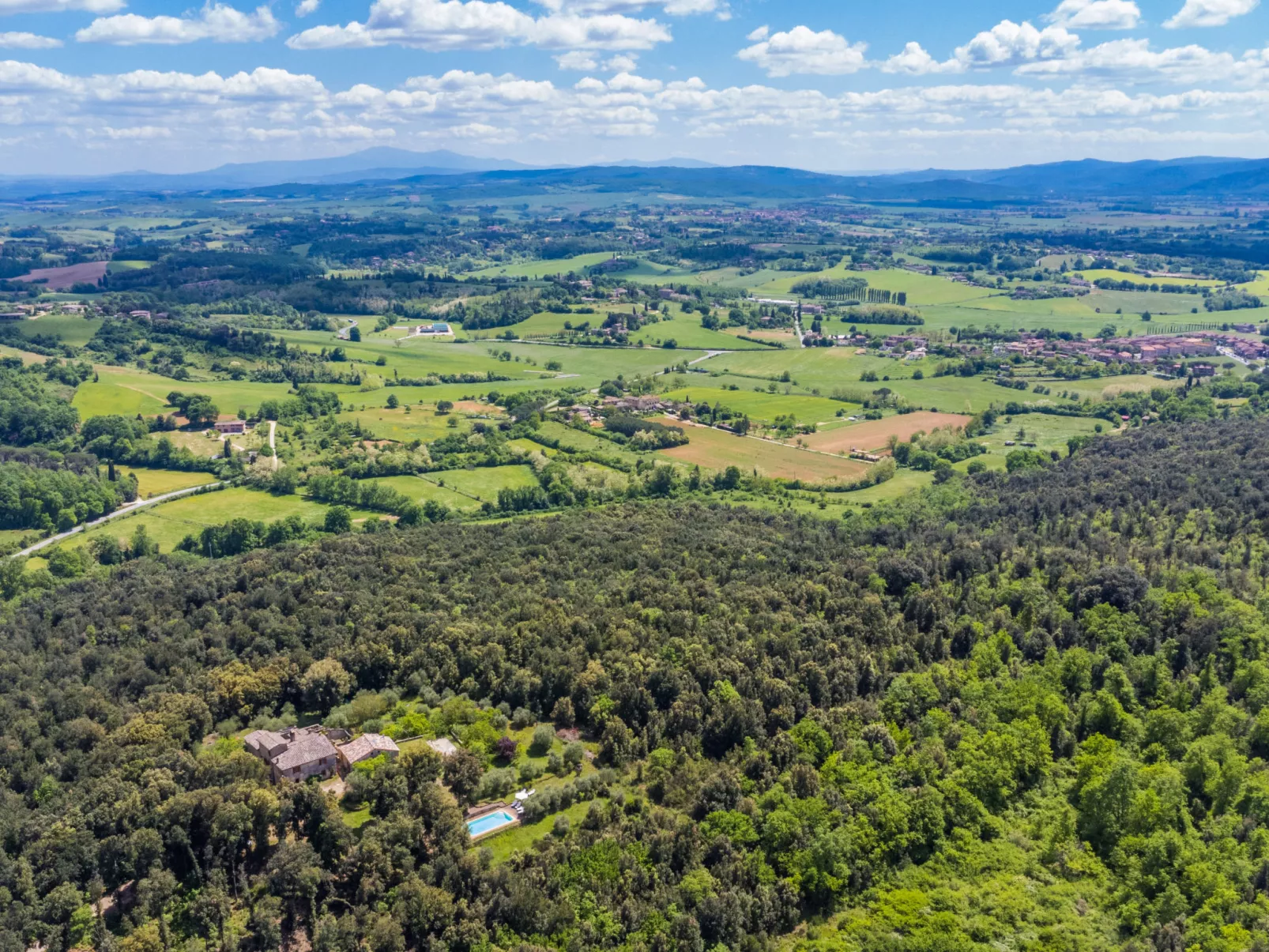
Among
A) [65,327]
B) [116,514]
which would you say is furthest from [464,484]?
[65,327]

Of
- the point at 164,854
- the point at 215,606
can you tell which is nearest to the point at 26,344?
the point at 215,606

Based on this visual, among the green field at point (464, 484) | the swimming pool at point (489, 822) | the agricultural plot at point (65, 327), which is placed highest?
the agricultural plot at point (65, 327)

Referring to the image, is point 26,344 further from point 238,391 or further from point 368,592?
point 368,592

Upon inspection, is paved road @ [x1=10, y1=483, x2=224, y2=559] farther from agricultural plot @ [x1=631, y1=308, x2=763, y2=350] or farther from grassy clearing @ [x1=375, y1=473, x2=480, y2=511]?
agricultural plot @ [x1=631, y1=308, x2=763, y2=350]

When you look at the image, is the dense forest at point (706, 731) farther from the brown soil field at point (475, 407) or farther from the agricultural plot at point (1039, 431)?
the brown soil field at point (475, 407)

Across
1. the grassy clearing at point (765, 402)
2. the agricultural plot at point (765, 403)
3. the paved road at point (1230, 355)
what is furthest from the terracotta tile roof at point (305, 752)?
the paved road at point (1230, 355)

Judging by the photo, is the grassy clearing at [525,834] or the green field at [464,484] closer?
the grassy clearing at [525,834]
